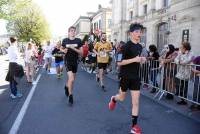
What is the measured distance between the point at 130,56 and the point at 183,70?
3248 mm

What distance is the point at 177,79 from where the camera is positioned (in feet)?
28.2

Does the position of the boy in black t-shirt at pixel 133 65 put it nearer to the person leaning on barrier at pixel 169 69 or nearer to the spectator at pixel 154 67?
the person leaning on barrier at pixel 169 69

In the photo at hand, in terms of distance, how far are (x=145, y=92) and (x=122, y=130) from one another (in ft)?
16.2

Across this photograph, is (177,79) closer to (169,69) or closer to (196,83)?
(169,69)

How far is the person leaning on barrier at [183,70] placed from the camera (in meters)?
8.19

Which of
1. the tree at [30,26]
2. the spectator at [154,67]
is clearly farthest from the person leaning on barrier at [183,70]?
the tree at [30,26]

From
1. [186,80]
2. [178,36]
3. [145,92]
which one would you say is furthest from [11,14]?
[186,80]

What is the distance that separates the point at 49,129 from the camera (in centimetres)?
560

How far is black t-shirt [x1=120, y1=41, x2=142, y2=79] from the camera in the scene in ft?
18.0

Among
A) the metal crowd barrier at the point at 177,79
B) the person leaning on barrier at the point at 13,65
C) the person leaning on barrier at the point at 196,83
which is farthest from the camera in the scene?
the person leaning on barrier at the point at 13,65

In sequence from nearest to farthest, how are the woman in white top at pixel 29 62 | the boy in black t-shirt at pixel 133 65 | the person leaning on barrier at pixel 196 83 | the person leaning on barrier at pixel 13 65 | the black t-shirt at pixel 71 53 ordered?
the boy in black t-shirt at pixel 133 65, the person leaning on barrier at pixel 196 83, the black t-shirt at pixel 71 53, the person leaning on barrier at pixel 13 65, the woman in white top at pixel 29 62

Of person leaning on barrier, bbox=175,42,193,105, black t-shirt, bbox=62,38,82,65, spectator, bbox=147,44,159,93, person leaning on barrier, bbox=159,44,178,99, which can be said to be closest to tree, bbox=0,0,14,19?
spectator, bbox=147,44,159,93

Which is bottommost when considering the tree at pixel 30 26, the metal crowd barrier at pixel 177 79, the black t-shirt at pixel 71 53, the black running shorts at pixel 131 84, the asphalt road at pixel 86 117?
the asphalt road at pixel 86 117

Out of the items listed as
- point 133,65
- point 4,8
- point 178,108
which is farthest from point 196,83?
point 4,8
